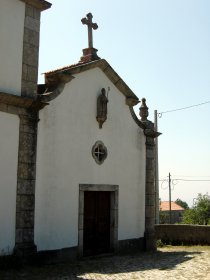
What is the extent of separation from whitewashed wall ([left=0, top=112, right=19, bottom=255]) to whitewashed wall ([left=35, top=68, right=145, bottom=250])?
71 centimetres

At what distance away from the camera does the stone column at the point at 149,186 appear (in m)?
12.6

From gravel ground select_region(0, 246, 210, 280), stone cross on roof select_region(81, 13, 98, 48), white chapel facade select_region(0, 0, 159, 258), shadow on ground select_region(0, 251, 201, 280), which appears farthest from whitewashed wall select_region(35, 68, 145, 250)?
stone cross on roof select_region(81, 13, 98, 48)

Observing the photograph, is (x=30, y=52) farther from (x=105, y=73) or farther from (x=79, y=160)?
(x=79, y=160)

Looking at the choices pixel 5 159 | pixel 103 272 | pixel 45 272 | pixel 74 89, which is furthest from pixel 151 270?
pixel 74 89

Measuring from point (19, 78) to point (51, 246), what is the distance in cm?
408

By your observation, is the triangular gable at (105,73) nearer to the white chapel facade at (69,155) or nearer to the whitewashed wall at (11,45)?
the white chapel facade at (69,155)

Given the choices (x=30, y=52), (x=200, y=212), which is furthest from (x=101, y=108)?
(x=200, y=212)

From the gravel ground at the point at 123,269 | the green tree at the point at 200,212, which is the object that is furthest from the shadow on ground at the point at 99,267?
the green tree at the point at 200,212

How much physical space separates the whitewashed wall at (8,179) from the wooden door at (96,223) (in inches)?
99.9

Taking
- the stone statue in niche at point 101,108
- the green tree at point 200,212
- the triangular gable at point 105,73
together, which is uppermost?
the triangular gable at point 105,73

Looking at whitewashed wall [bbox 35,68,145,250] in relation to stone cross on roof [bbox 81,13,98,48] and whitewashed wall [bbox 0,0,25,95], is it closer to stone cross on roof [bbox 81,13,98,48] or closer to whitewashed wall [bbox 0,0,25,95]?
whitewashed wall [bbox 0,0,25,95]

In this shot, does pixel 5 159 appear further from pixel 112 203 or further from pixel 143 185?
pixel 143 185

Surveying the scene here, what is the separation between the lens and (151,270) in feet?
28.1

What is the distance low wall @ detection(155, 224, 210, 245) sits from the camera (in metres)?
14.7
